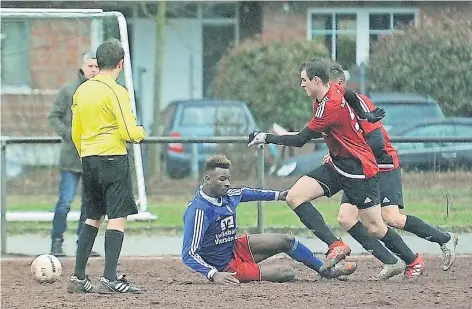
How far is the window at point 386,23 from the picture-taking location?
1877cm

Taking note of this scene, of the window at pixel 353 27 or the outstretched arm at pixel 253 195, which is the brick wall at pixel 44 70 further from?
the outstretched arm at pixel 253 195

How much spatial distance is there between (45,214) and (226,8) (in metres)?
11.8

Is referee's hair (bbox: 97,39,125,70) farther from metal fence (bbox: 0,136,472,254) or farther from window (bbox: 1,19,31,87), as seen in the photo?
window (bbox: 1,19,31,87)

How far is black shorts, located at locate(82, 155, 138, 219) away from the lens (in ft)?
30.1

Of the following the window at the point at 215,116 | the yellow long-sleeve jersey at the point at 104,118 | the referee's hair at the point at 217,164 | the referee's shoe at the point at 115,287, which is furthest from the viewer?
the window at the point at 215,116

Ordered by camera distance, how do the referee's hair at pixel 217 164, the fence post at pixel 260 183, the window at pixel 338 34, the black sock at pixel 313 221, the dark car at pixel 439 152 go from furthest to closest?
the window at pixel 338 34 < the dark car at pixel 439 152 < the fence post at pixel 260 183 < the black sock at pixel 313 221 < the referee's hair at pixel 217 164

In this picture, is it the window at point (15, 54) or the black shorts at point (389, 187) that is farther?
the window at point (15, 54)

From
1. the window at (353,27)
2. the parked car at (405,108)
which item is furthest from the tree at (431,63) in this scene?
the window at (353,27)

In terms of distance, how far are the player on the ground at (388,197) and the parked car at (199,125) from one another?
193 inches

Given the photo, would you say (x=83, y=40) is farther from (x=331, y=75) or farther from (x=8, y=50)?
(x=331, y=75)

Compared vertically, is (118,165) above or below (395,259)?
above

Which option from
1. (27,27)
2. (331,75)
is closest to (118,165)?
(331,75)

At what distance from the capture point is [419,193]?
1318 centimetres

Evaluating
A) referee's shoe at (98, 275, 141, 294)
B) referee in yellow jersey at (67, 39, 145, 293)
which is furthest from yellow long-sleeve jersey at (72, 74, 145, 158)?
referee's shoe at (98, 275, 141, 294)
